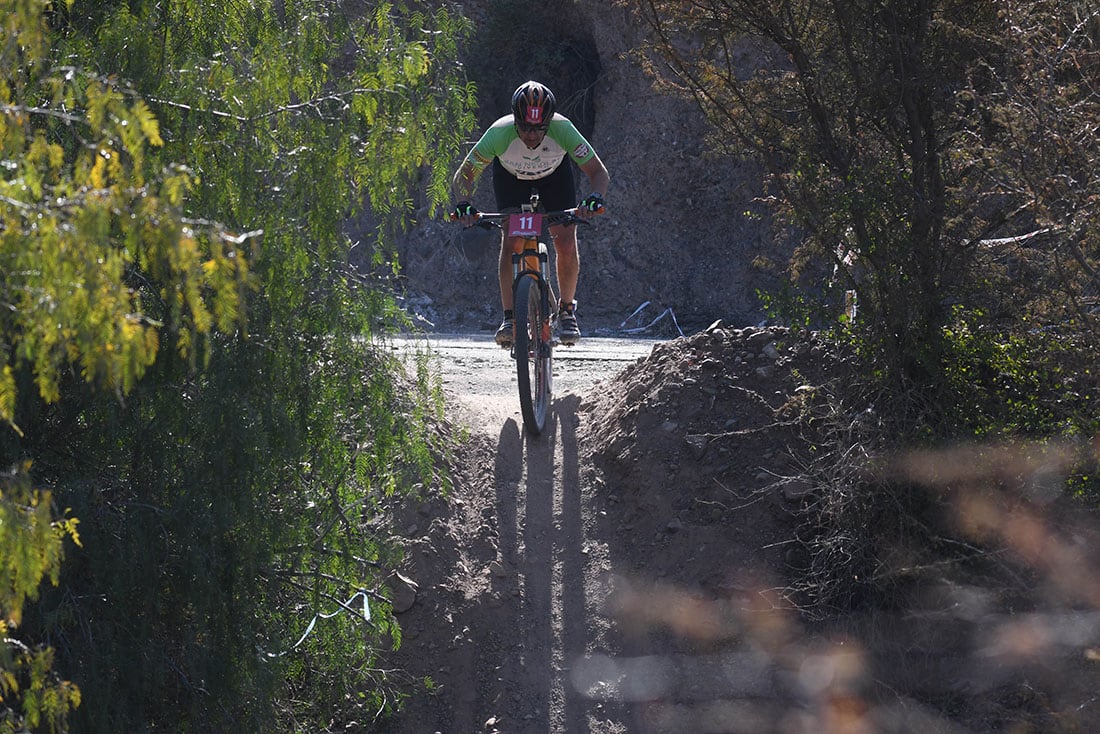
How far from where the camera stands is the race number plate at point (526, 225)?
6930 mm

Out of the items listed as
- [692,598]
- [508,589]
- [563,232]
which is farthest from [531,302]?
[692,598]

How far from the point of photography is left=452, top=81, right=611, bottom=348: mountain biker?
700cm

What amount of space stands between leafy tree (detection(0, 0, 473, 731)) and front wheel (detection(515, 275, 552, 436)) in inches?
59.4

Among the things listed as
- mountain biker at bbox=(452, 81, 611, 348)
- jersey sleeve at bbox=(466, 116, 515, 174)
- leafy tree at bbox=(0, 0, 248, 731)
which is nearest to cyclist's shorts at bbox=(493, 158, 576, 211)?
mountain biker at bbox=(452, 81, 611, 348)

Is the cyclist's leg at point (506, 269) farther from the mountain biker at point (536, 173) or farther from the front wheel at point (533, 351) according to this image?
the front wheel at point (533, 351)

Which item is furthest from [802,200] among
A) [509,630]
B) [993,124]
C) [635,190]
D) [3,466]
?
[635,190]

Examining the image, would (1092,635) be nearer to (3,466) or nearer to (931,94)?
(931,94)

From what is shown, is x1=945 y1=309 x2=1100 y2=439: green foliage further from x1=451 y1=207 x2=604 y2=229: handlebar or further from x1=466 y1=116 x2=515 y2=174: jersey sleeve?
x1=466 y1=116 x2=515 y2=174: jersey sleeve

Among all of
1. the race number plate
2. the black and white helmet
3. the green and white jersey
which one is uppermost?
the black and white helmet

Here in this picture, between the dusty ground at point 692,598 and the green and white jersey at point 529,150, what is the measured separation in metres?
1.37

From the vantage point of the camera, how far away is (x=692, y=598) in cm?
590

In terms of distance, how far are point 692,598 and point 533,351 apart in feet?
6.16

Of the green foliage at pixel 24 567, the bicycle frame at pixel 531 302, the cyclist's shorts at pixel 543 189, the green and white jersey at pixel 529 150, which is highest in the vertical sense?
the green and white jersey at pixel 529 150

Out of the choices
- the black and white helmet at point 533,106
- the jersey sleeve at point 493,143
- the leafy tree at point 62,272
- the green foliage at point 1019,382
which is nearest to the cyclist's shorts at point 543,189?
the jersey sleeve at point 493,143
